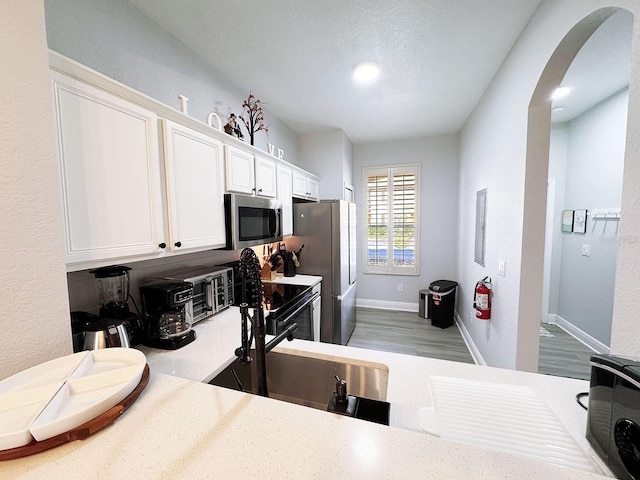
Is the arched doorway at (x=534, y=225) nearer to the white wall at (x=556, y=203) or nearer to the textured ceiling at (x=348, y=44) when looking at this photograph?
the textured ceiling at (x=348, y=44)

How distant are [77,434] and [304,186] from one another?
2.87 metres

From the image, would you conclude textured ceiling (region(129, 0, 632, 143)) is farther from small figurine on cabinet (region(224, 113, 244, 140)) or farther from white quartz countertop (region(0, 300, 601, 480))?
white quartz countertop (region(0, 300, 601, 480))

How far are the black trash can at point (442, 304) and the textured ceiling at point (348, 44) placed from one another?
243 centimetres

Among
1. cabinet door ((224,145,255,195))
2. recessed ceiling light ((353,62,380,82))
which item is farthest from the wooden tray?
recessed ceiling light ((353,62,380,82))

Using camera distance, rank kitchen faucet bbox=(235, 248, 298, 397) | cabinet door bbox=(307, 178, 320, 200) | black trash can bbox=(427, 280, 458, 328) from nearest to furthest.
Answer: kitchen faucet bbox=(235, 248, 298, 397) → cabinet door bbox=(307, 178, 320, 200) → black trash can bbox=(427, 280, 458, 328)

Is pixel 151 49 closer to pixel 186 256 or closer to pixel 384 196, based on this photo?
pixel 186 256

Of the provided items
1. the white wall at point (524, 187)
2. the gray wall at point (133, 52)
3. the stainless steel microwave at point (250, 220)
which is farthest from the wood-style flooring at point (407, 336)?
the gray wall at point (133, 52)

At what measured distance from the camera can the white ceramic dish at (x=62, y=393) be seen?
21.7 inches

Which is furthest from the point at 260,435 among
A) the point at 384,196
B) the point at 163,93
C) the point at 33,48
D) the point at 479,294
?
the point at 384,196

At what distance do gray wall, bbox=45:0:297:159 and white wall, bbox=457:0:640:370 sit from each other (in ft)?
7.53

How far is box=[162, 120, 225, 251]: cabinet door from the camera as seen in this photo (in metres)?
1.37

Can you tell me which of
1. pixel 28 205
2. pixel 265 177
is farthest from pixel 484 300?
pixel 28 205

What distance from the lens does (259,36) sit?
185 centimetres

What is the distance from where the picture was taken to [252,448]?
55 cm
